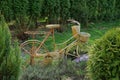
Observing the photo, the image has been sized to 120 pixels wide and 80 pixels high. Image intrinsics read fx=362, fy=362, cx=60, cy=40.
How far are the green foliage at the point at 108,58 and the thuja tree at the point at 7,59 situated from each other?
1.29m

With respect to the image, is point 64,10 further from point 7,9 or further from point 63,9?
point 7,9

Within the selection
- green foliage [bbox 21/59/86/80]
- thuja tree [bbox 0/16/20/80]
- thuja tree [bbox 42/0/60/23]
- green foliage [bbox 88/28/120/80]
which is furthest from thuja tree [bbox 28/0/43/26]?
thuja tree [bbox 0/16/20/80]

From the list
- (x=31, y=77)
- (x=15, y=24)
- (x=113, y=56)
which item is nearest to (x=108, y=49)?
(x=113, y=56)

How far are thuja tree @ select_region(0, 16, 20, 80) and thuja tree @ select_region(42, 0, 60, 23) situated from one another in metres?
7.48

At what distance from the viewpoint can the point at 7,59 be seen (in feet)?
13.2

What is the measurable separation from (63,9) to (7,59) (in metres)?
8.17

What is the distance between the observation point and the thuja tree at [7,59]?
13.2ft

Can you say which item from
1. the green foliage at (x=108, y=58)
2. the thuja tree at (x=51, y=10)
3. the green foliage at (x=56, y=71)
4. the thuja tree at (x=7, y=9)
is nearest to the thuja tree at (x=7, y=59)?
the green foliage at (x=108, y=58)

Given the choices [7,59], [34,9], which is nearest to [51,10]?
[34,9]

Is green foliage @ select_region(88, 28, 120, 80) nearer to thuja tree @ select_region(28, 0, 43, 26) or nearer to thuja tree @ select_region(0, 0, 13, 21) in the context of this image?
thuja tree @ select_region(0, 0, 13, 21)

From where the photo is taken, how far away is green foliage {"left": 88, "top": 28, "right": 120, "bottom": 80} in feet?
15.9

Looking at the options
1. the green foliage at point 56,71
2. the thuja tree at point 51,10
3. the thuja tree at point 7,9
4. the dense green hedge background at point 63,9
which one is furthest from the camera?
the thuja tree at point 51,10

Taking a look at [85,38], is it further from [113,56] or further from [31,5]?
[31,5]

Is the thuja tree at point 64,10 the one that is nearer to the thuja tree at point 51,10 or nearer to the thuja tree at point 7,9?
the thuja tree at point 51,10
